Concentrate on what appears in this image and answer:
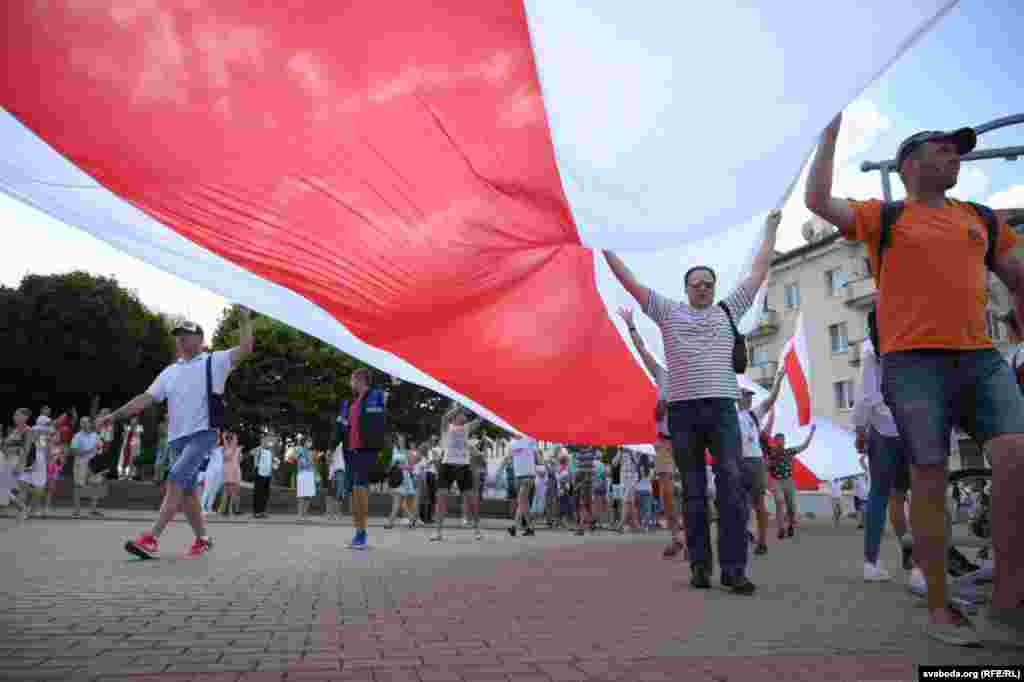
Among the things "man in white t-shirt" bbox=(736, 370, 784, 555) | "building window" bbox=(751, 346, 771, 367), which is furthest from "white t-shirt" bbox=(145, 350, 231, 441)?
"building window" bbox=(751, 346, 771, 367)

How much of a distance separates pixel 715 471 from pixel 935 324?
1859 millimetres

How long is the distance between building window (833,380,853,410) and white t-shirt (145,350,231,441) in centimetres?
3987

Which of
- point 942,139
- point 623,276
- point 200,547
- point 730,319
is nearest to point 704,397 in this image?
point 730,319

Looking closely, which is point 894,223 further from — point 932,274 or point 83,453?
point 83,453

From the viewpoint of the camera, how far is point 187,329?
6.57 m

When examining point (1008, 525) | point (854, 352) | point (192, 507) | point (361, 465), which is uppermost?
point (854, 352)

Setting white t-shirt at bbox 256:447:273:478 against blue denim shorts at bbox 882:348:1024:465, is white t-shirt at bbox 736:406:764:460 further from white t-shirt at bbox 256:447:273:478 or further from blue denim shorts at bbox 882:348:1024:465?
white t-shirt at bbox 256:447:273:478

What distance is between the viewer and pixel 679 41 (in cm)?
346

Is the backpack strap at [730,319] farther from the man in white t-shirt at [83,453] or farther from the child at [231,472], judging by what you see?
the child at [231,472]

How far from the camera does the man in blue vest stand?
7.72m

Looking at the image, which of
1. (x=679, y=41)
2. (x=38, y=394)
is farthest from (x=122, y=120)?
(x=38, y=394)

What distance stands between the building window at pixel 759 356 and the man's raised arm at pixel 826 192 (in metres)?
45.4

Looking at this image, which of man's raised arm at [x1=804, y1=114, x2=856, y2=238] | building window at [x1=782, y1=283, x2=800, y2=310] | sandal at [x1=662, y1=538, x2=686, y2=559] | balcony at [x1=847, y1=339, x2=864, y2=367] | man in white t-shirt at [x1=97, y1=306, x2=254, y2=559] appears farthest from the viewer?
building window at [x1=782, y1=283, x2=800, y2=310]

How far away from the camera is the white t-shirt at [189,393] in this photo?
21.0 feet
